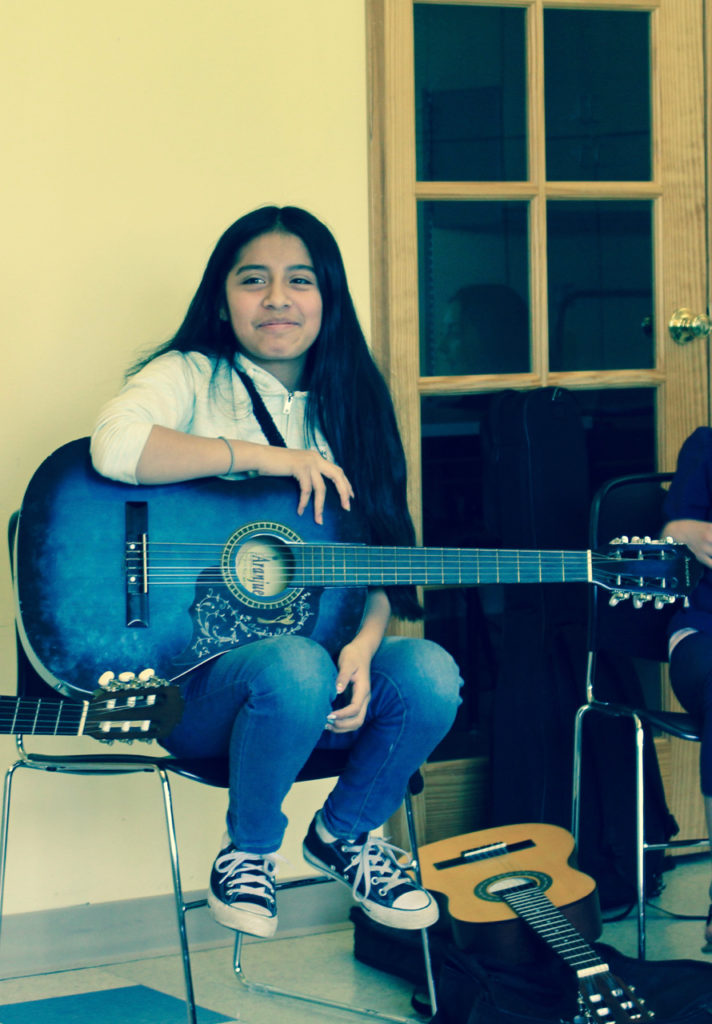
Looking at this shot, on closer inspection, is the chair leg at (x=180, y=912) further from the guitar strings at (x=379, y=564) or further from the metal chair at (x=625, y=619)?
the metal chair at (x=625, y=619)

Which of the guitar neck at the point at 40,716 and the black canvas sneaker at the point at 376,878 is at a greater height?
the guitar neck at the point at 40,716

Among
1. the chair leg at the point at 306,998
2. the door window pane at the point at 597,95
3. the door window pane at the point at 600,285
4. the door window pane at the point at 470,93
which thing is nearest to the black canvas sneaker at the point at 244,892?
the chair leg at the point at 306,998

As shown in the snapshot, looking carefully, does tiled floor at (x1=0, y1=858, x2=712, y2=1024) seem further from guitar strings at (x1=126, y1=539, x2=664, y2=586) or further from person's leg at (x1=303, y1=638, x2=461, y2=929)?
guitar strings at (x1=126, y1=539, x2=664, y2=586)

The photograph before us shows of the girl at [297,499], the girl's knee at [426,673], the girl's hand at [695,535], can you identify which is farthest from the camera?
the girl's hand at [695,535]

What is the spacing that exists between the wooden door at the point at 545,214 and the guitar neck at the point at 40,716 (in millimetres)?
1053

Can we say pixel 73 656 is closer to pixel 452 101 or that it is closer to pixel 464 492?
pixel 464 492

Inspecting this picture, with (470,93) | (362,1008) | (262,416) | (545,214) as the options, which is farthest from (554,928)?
(470,93)

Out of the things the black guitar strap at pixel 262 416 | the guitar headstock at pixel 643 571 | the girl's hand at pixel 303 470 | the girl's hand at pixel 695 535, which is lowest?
the guitar headstock at pixel 643 571

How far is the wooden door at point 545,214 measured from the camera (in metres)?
2.46

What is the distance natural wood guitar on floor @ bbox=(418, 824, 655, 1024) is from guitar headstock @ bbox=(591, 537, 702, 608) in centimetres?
49

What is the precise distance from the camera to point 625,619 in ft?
7.59

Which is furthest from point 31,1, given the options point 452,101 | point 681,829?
point 681,829

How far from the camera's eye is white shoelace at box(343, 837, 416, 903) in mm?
1778

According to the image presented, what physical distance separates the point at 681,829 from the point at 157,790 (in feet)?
3.93
